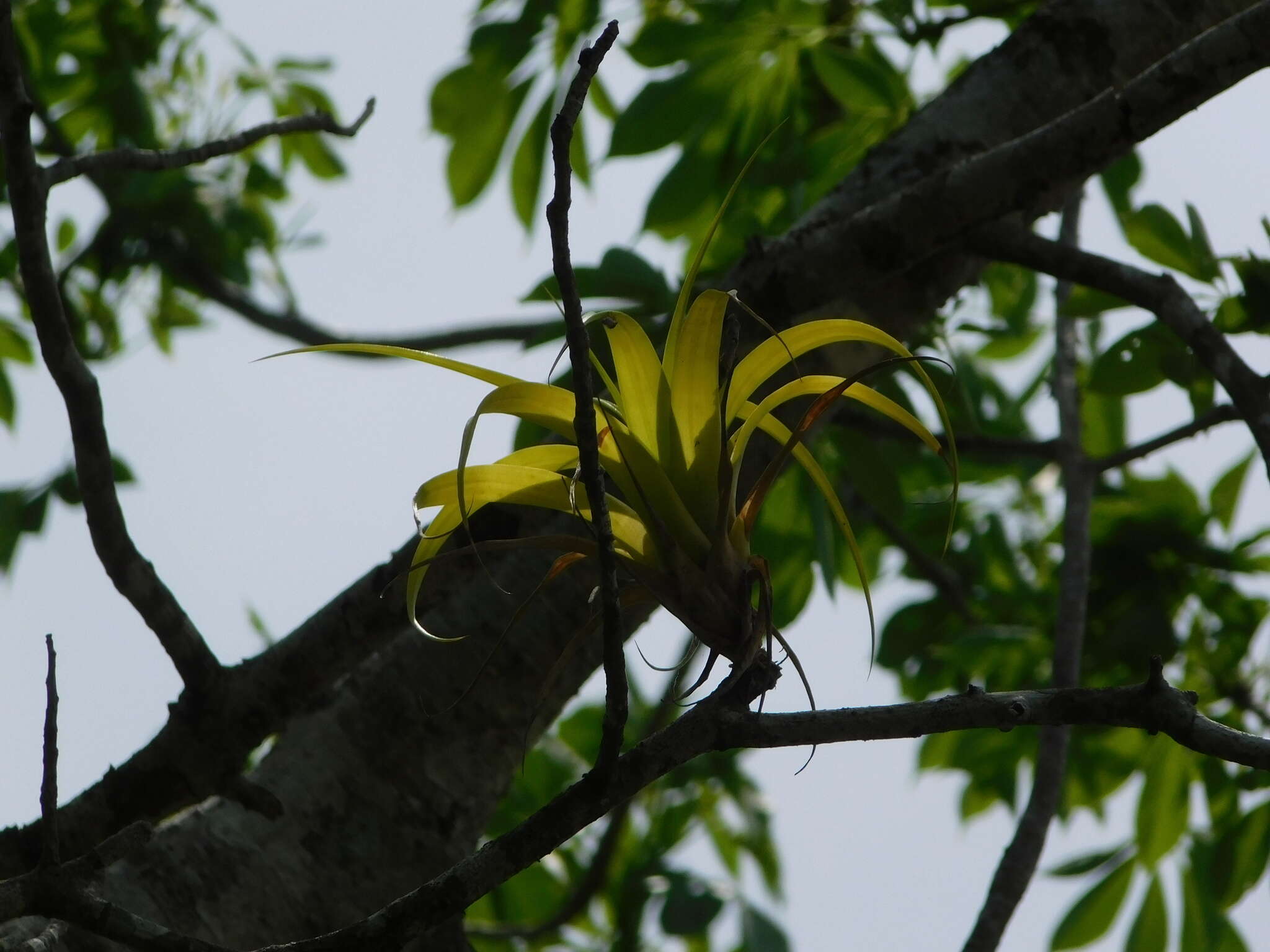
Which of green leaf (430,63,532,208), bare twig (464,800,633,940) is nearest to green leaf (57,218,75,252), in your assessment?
green leaf (430,63,532,208)

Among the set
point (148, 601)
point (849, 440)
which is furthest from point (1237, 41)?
point (148, 601)

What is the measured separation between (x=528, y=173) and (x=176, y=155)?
42.0 inches

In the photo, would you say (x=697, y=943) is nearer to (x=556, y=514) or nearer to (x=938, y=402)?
(x=556, y=514)

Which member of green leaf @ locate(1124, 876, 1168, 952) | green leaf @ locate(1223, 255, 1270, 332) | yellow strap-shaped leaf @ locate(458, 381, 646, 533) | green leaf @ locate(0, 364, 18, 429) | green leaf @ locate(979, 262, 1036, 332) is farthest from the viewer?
green leaf @ locate(0, 364, 18, 429)

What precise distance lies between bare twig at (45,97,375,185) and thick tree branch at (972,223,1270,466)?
839 mm

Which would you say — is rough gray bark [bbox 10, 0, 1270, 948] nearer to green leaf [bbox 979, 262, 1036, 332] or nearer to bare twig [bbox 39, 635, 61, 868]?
bare twig [bbox 39, 635, 61, 868]

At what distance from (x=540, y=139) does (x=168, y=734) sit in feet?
4.64

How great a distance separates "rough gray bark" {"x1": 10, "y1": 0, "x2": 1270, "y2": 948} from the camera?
4.08 ft

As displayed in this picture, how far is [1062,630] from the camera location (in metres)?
1.66

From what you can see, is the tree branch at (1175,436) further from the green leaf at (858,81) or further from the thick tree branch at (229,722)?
the thick tree branch at (229,722)

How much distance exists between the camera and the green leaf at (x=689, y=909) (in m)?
2.24

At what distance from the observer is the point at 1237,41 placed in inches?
50.2

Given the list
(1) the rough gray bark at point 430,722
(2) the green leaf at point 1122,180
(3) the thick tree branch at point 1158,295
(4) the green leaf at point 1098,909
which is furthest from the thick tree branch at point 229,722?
(2) the green leaf at point 1122,180

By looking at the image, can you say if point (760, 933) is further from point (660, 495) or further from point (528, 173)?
point (660, 495)
